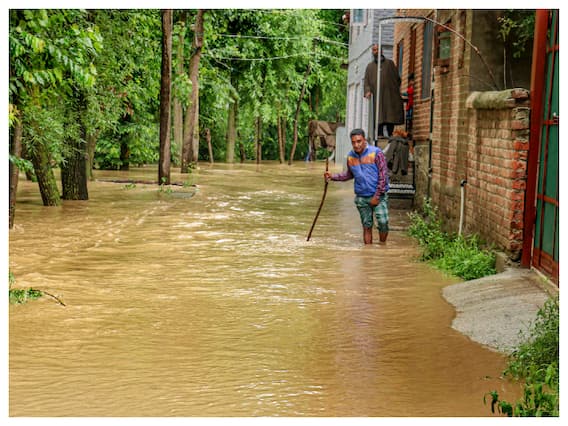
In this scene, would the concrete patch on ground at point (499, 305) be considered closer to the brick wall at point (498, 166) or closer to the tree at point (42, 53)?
the brick wall at point (498, 166)

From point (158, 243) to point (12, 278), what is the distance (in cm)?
376

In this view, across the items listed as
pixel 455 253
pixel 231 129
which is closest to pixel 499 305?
pixel 455 253

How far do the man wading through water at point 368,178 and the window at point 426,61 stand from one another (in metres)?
3.70

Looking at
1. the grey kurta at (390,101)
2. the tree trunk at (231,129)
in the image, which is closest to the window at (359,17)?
the tree trunk at (231,129)

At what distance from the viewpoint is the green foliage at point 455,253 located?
10.8 metres

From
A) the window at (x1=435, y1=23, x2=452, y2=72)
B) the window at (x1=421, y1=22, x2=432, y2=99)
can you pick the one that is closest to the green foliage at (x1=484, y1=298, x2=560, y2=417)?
the window at (x1=435, y1=23, x2=452, y2=72)

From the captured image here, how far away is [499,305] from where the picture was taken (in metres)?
8.77

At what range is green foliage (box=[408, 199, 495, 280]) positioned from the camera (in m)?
10.8

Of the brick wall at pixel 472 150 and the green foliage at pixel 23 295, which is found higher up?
the brick wall at pixel 472 150

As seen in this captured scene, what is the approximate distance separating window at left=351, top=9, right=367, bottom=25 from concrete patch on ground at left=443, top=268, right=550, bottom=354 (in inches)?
828

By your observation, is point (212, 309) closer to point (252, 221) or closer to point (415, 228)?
point (415, 228)

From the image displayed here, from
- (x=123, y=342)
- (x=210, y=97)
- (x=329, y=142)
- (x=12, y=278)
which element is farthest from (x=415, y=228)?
(x=329, y=142)

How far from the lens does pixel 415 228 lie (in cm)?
1440

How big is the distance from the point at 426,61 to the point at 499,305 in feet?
31.4
